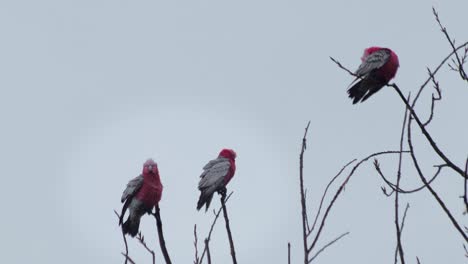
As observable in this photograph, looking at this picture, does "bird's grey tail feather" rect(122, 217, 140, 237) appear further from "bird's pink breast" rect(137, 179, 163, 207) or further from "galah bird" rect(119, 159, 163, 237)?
"bird's pink breast" rect(137, 179, 163, 207)

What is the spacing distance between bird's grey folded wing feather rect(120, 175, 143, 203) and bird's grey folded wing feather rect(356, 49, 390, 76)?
348 cm

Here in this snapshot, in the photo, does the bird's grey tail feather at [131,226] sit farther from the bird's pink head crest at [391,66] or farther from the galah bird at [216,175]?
the bird's pink head crest at [391,66]

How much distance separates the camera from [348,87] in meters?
9.07

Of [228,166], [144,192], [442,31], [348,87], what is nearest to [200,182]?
[228,166]

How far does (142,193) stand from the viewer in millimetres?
9797

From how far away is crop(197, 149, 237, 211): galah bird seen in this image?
1088cm

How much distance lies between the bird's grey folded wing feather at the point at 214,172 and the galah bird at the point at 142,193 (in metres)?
1.16

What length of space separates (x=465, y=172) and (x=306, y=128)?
2.94 ft

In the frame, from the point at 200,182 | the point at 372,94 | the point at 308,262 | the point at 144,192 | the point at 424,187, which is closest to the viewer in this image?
the point at 308,262

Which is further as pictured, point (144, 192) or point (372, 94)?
point (144, 192)

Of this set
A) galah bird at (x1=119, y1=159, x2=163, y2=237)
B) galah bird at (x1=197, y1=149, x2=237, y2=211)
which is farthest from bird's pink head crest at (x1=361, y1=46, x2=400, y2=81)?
galah bird at (x1=119, y1=159, x2=163, y2=237)

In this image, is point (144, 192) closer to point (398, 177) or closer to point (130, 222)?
point (130, 222)

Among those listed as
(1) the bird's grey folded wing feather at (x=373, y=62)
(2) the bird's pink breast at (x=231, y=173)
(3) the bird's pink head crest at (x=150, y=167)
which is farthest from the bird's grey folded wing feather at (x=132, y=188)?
(1) the bird's grey folded wing feather at (x=373, y=62)

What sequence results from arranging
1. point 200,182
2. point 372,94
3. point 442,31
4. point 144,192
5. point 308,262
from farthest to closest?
point 200,182, point 144,192, point 372,94, point 442,31, point 308,262
